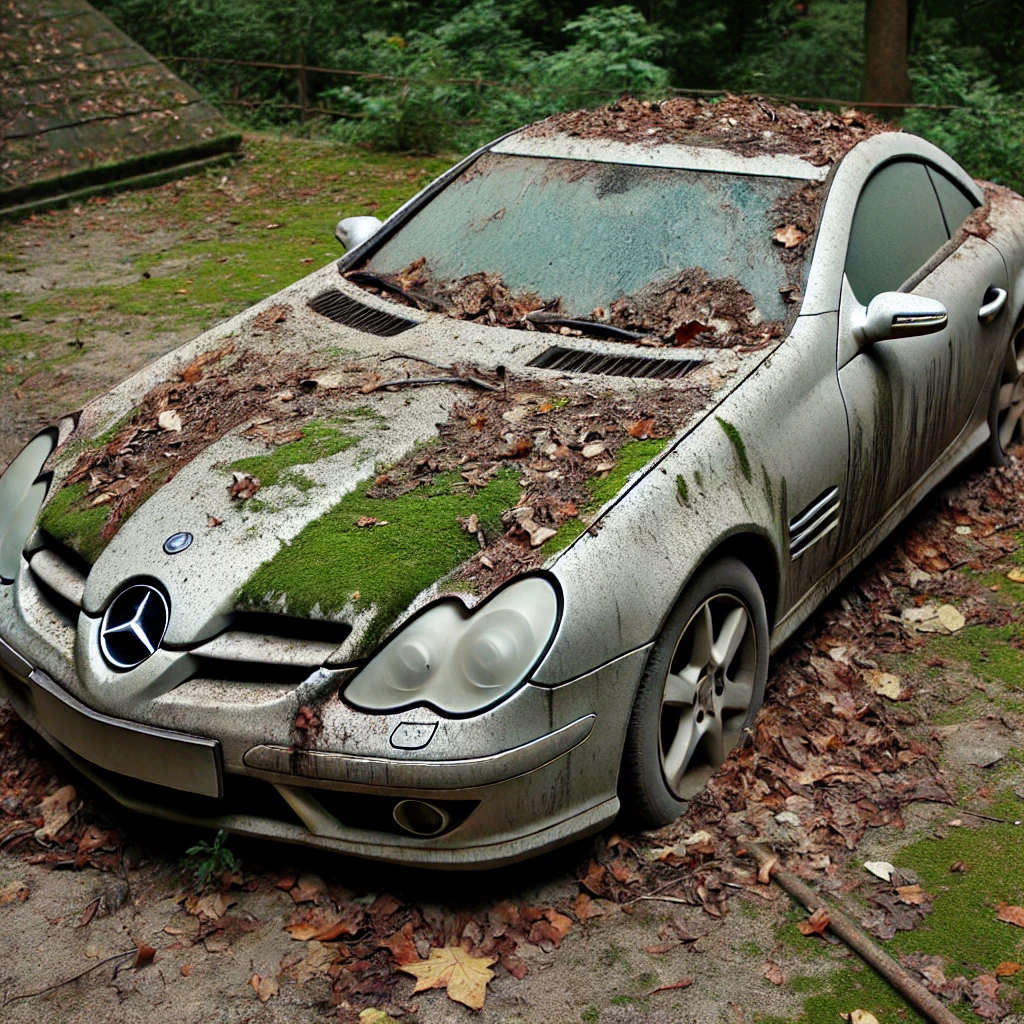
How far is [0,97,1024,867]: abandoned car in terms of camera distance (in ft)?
9.52

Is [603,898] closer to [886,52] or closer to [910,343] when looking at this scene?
[910,343]

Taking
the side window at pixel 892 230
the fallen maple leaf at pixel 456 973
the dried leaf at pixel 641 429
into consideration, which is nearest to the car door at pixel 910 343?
the side window at pixel 892 230

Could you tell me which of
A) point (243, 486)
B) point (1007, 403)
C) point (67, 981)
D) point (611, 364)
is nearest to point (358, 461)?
point (243, 486)

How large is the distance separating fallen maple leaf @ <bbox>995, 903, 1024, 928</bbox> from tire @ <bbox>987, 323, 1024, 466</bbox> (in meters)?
2.65

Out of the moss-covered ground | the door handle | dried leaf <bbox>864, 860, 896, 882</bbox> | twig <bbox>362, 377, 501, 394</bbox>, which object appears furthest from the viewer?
the moss-covered ground

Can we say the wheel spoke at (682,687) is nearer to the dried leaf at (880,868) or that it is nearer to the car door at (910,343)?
the dried leaf at (880,868)

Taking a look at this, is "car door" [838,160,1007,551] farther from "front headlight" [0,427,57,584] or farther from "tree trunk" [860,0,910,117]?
"tree trunk" [860,0,910,117]

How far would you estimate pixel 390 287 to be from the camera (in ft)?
14.9

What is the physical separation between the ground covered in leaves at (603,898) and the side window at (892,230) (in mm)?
1099

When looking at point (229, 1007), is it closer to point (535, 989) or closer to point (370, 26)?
point (535, 989)

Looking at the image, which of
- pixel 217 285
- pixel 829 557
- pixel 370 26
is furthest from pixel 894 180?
pixel 370 26

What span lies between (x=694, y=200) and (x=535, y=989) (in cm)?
266

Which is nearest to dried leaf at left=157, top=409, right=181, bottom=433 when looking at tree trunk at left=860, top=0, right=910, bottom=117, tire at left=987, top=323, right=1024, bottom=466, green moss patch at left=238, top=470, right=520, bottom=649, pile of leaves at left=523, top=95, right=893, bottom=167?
green moss patch at left=238, top=470, right=520, bottom=649

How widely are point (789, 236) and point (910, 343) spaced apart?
604 millimetres
